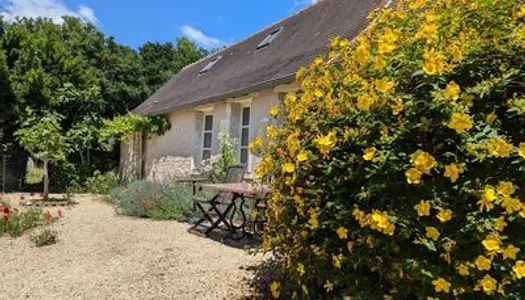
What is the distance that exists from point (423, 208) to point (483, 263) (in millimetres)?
346

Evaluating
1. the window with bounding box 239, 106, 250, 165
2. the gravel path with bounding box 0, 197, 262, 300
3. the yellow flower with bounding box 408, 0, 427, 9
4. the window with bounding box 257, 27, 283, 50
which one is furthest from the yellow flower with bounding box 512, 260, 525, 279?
the window with bounding box 257, 27, 283, 50

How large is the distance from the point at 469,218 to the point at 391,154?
45 cm

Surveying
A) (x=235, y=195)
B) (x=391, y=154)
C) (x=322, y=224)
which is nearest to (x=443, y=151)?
(x=391, y=154)

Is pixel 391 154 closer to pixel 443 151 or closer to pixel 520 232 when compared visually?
pixel 443 151

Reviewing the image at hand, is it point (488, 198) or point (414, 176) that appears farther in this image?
point (414, 176)

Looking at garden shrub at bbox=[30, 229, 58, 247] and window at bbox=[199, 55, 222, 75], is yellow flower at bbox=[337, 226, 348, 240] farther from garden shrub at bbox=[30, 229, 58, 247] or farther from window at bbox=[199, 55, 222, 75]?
window at bbox=[199, 55, 222, 75]

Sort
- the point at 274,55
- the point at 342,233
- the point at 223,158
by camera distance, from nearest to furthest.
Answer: the point at 342,233, the point at 223,158, the point at 274,55

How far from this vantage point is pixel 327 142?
249 centimetres

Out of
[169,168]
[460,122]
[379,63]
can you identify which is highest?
[379,63]

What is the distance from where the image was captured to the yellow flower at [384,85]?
2.31 meters

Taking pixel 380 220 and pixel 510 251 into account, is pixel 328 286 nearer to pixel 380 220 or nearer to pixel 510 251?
pixel 380 220

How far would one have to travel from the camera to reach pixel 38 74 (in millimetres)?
14727

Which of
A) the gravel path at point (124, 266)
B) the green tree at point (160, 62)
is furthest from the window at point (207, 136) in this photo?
the green tree at point (160, 62)

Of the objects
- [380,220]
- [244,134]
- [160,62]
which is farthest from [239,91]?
[160,62]
